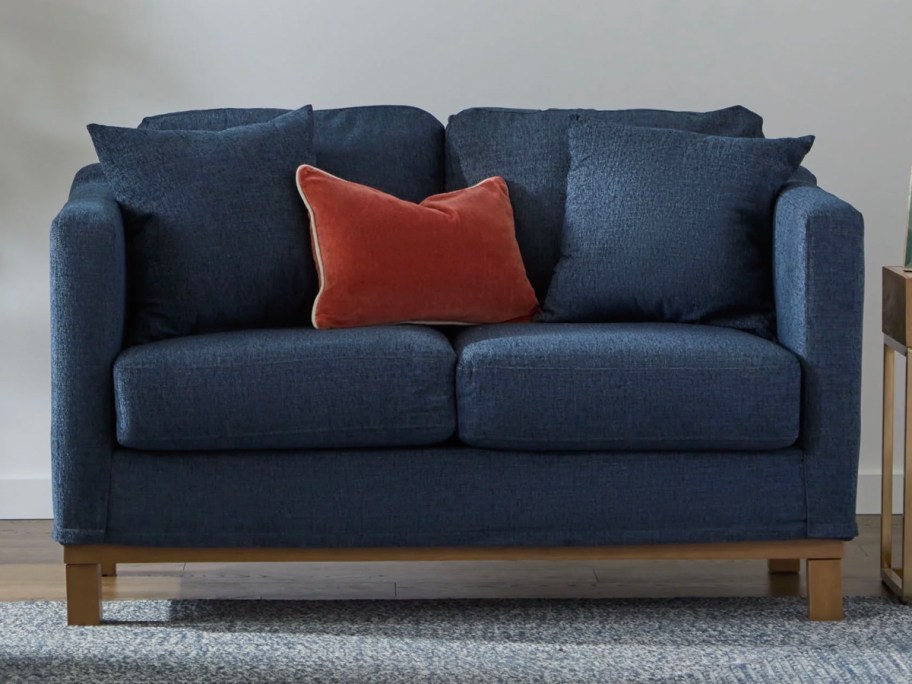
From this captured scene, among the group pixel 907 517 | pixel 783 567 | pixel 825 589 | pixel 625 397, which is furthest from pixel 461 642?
pixel 907 517

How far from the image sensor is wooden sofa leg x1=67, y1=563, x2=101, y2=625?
8.16 ft

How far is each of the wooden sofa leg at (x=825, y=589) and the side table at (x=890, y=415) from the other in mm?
188

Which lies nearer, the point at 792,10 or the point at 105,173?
the point at 105,173

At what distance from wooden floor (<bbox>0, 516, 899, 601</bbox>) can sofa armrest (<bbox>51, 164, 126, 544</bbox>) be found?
33 centimetres

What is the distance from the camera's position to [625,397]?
2.40 m

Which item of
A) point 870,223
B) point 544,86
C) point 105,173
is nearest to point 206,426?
point 105,173

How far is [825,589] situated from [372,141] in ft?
4.54

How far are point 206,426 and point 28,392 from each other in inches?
49.1

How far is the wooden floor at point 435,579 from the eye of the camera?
2.72m

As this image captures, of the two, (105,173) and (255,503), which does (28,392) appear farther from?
(255,503)

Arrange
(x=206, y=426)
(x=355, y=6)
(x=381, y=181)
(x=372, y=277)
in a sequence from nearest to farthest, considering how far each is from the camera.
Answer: (x=206, y=426)
(x=372, y=277)
(x=381, y=181)
(x=355, y=6)

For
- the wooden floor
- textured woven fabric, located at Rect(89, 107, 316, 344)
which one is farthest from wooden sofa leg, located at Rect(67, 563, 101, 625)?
textured woven fabric, located at Rect(89, 107, 316, 344)

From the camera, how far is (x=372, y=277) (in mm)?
2668

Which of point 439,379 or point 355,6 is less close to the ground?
point 355,6
